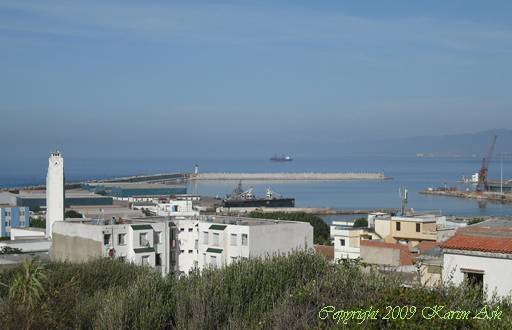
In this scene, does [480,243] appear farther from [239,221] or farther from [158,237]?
[158,237]

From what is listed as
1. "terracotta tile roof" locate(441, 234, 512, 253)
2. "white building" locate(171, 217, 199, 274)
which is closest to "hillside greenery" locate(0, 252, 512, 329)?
"terracotta tile roof" locate(441, 234, 512, 253)

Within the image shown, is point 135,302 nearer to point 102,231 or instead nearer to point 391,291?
point 391,291

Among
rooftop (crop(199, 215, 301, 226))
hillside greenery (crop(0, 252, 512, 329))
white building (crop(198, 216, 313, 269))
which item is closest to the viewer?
hillside greenery (crop(0, 252, 512, 329))

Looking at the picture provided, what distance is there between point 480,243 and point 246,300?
103 inches

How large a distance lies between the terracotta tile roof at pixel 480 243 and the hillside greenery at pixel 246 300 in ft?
1.40

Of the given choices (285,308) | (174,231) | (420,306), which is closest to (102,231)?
(174,231)

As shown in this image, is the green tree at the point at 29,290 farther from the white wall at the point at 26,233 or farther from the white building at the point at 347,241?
the white wall at the point at 26,233

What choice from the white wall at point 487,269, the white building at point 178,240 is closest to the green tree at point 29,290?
the white wall at point 487,269

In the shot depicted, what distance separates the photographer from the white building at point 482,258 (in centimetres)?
666

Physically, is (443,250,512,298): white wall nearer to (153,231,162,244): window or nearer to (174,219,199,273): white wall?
(153,231,162,244): window

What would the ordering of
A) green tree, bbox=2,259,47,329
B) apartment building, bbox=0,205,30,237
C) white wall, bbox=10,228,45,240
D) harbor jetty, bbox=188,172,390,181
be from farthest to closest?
A: harbor jetty, bbox=188,172,390,181
apartment building, bbox=0,205,30,237
white wall, bbox=10,228,45,240
green tree, bbox=2,259,47,329

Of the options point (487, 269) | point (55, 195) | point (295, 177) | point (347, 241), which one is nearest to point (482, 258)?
point (487, 269)

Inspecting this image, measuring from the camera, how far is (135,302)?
796 cm

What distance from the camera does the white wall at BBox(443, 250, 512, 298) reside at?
21.8 feet
